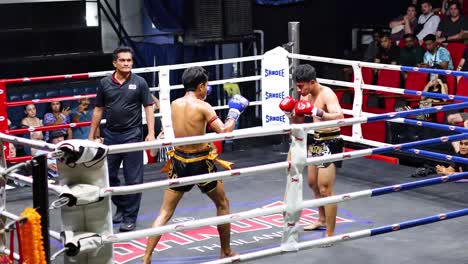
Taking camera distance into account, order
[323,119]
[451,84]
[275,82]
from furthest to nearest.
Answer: [451,84], [275,82], [323,119]

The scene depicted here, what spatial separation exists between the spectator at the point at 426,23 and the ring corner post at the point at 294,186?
6.95m

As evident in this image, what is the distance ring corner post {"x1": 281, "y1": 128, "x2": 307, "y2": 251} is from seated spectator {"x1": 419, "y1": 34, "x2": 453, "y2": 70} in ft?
18.7

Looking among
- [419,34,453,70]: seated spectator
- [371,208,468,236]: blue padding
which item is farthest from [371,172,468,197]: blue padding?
[419,34,453,70]: seated spectator

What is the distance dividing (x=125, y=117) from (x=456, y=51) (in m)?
5.27

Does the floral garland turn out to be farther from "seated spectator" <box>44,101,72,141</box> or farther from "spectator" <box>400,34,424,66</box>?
"spectator" <box>400,34,424,66</box>

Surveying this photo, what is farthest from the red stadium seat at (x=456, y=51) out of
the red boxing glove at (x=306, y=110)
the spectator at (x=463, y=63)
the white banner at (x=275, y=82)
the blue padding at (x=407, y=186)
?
the blue padding at (x=407, y=186)

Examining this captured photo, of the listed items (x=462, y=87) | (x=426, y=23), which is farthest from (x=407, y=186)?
(x=426, y=23)

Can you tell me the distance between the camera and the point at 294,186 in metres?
4.77

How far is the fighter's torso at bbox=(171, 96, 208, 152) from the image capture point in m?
5.44

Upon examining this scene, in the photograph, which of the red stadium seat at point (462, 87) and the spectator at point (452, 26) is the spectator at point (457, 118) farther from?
the spectator at point (452, 26)

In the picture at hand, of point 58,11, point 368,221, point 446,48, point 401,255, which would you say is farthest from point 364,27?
point 401,255

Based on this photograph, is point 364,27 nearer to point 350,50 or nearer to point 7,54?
point 350,50

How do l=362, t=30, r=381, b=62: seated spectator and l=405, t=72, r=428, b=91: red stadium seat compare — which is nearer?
l=405, t=72, r=428, b=91: red stadium seat

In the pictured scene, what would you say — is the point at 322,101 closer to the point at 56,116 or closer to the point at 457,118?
the point at 457,118
